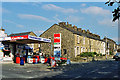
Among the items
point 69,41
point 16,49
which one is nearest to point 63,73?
point 16,49

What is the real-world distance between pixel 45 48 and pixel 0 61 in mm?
18287

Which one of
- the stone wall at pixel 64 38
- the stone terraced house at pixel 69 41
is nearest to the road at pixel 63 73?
the stone terraced house at pixel 69 41

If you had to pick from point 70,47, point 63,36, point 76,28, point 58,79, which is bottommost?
point 58,79

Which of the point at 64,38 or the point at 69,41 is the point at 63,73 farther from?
the point at 64,38

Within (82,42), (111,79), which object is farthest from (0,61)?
(82,42)

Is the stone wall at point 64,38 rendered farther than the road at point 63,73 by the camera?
Yes

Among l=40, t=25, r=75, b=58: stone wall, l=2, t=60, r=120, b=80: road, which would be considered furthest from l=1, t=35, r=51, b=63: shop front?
l=40, t=25, r=75, b=58: stone wall

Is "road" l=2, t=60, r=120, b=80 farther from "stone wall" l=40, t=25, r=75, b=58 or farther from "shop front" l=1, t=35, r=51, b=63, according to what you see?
"stone wall" l=40, t=25, r=75, b=58

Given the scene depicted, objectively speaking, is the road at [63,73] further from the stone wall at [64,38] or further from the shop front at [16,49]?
the stone wall at [64,38]

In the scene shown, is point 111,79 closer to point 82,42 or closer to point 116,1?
point 116,1

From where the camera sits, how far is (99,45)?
2115 inches

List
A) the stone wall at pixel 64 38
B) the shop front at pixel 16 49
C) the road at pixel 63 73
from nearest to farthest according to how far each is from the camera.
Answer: the road at pixel 63 73, the shop front at pixel 16 49, the stone wall at pixel 64 38

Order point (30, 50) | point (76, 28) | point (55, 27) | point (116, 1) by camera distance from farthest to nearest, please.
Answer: point (76, 28)
point (55, 27)
point (30, 50)
point (116, 1)

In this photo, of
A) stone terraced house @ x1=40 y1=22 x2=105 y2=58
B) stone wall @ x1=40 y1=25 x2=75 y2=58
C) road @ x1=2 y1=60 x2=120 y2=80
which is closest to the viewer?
road @ x1=2 y1=60 x2=120 y2=80
